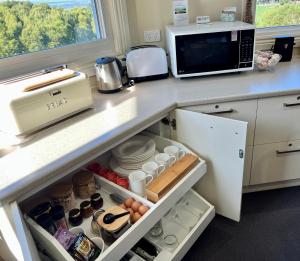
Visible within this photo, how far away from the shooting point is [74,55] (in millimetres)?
1708

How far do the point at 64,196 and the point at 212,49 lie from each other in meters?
1.18

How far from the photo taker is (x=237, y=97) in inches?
56.1

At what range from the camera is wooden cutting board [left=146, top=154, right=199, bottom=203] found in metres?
1.17

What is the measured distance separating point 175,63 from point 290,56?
91 centimetres

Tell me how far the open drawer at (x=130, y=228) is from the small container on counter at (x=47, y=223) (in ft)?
0.11

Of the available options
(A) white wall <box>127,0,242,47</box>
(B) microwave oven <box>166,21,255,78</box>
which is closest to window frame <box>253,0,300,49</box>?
(A) white wall <box>127,0,242,47</box>

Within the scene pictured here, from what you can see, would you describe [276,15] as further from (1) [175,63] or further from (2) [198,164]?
(2) [198,164]

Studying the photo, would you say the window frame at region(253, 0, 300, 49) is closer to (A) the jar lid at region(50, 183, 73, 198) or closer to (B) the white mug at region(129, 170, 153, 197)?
(B) the white mug at region(129, 170, 153, 197)

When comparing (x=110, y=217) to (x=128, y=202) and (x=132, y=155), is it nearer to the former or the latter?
(x=128, y=202)

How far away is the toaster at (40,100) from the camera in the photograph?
1094 millimetres

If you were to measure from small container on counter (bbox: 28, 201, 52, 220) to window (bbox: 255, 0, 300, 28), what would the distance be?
1916mm

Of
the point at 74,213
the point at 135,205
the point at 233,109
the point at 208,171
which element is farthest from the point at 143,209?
the point at 233,109

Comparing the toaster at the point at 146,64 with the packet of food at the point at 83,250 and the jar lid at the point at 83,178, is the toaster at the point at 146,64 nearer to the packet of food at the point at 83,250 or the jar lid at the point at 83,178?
the jar lid at the point at 83,178

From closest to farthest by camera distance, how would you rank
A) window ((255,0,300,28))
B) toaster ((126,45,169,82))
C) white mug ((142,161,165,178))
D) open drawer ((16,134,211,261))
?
open drawer ((16,134,211,261)) < white mug ((142,161,165,178)) < toaster ((126,45,169,82)) < window ((255,0,300,28))
